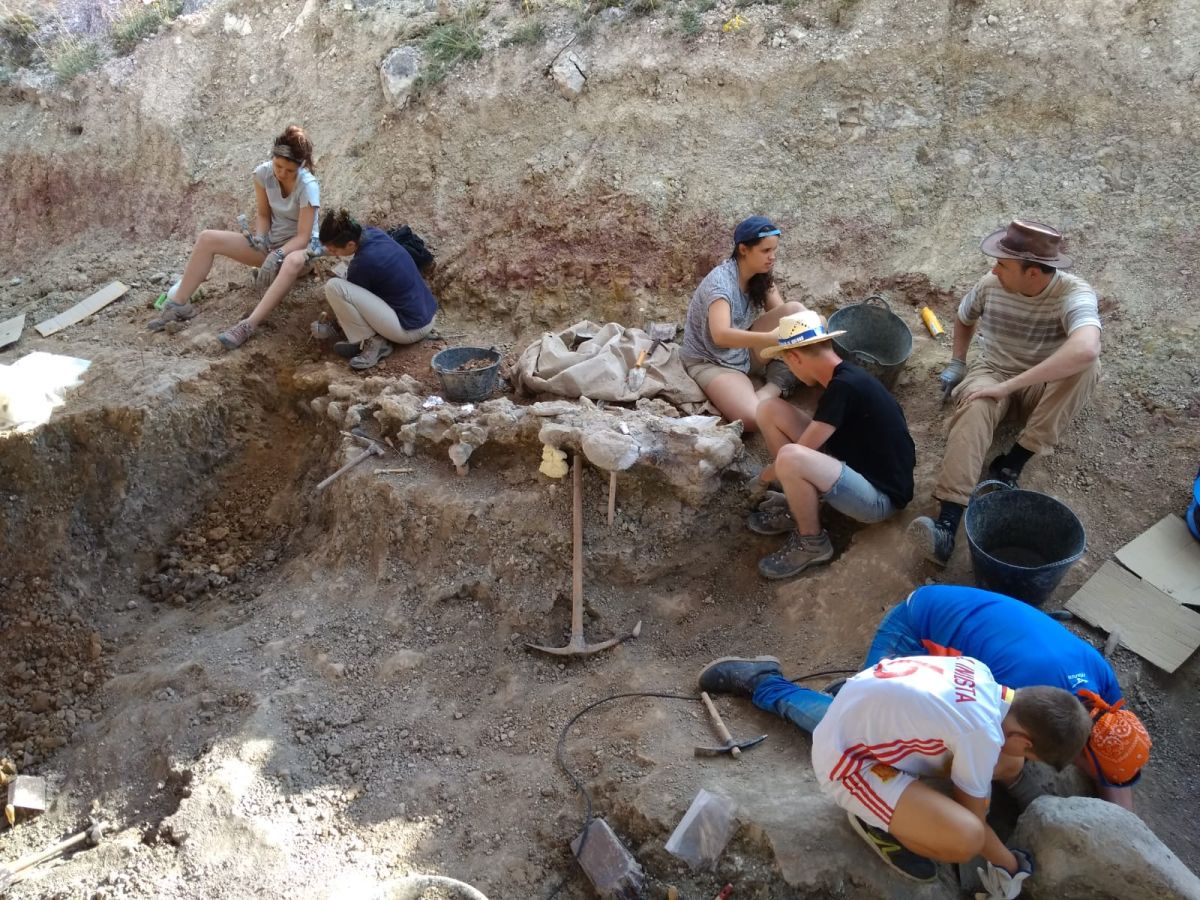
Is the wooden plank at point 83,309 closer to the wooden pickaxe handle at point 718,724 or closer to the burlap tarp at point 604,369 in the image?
the burlap tarp at point 604,369

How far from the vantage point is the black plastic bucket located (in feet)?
10.7

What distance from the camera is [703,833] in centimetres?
274

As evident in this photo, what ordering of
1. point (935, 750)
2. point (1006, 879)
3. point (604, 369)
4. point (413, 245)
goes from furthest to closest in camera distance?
point (413, 245)
point (604, 369)
point (1006, 879)
point (935, 750)

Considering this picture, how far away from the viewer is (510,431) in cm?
430

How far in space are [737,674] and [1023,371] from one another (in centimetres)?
203

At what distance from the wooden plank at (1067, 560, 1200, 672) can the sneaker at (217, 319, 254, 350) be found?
4.79m

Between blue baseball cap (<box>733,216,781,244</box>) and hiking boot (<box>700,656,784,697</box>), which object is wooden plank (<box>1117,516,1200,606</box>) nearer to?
hiking boot (<box>700,656,784,697</box>)

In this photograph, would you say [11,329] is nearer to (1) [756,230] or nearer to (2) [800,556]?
(1) [756,230]

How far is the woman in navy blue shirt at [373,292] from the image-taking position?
498 cm

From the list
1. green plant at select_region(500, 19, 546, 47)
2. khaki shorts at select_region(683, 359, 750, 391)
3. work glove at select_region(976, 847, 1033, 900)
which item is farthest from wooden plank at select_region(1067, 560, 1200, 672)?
green plant at select_region(500, 19, 546, 47)

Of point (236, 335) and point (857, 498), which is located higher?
point (236, 335)

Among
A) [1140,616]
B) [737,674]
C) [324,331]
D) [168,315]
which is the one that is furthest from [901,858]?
[168,315]

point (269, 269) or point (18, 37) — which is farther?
point (18, 37)

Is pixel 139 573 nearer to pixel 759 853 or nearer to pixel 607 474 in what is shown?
pixel 607 474
